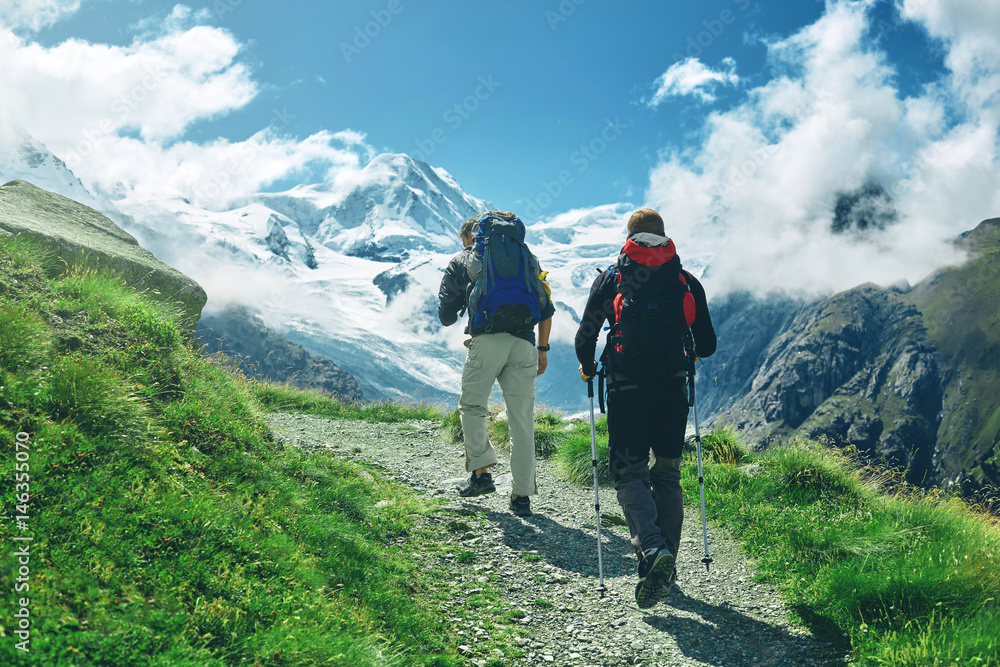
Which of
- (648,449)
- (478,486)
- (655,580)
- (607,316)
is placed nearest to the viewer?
(655,580)

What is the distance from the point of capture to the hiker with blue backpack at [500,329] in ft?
24.8

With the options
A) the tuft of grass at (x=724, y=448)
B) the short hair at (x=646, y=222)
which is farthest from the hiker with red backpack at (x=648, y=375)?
the tuft of grass at (x=724, y=448)

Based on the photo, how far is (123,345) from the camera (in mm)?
6762

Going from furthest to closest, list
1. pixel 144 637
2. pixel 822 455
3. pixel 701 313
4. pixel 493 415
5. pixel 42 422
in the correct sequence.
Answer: pixel 493 415, pixel 822 455, pixel 701 313, pixel 42 422, pixel 144 637

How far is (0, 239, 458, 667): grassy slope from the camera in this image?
11.3 ft

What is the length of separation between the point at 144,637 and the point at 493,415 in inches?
430

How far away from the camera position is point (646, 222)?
603 cm

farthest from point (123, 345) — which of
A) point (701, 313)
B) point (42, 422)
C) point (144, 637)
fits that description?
point (701, 313)

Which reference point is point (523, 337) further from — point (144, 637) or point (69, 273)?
point (69, 273)
